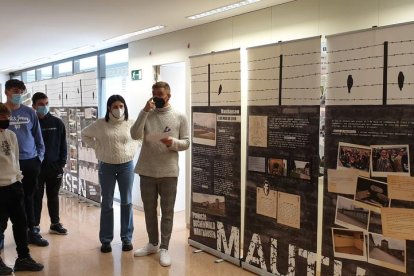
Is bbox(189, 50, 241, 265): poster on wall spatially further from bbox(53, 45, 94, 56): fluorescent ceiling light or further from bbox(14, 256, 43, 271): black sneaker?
bbox(53, 45, 94, 56): fluorescent ceiling light

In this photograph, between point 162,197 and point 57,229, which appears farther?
point 57,229

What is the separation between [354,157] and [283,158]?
A: 1.98ft

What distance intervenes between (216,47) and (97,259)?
8.54ft

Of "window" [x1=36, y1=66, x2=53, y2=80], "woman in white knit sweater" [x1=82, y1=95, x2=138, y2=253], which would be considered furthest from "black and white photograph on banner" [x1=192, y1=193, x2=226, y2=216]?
"window" [x1=36, y1=66, x2=53, y2=80]

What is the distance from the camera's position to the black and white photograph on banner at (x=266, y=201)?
3.29m

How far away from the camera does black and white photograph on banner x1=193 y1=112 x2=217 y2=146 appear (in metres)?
3.85

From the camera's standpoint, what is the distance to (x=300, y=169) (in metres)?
3.07

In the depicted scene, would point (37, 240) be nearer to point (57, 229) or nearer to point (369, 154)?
point (57, 229)

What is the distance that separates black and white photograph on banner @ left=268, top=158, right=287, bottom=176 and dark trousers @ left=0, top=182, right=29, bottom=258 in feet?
Result: 7.08

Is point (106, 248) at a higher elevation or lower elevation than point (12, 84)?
lower

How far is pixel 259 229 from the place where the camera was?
3.43m

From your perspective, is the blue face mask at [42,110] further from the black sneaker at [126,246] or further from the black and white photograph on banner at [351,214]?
the black and white photograph on banner at [351,214]

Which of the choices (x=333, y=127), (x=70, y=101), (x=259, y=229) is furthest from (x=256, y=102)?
(x=70, y=101)

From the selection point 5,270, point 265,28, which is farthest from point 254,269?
point 265,28
